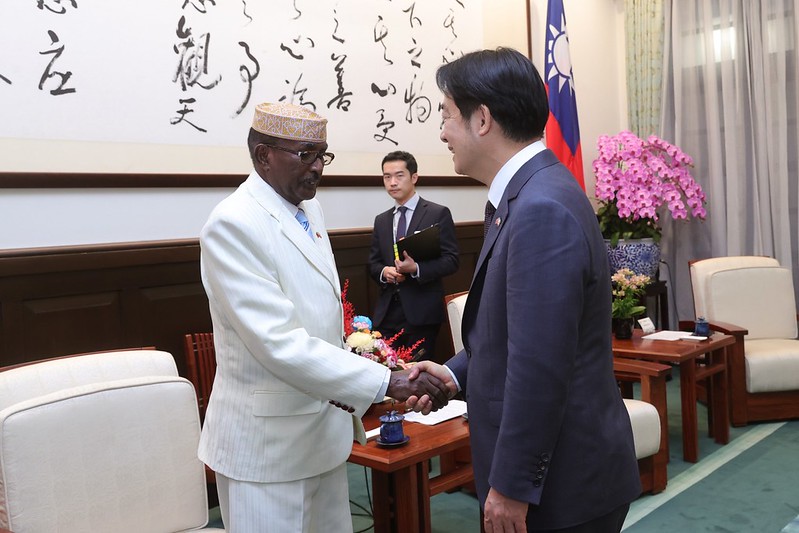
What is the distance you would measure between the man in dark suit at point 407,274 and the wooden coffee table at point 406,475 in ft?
5.19

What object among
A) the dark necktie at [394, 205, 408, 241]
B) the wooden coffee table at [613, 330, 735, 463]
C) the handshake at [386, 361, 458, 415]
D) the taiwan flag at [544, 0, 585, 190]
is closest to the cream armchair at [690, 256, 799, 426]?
the wooden coffee table at [613, 330, 735, 463]

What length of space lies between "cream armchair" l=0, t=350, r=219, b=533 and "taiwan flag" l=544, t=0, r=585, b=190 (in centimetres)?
410

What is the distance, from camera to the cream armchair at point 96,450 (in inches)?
68.2

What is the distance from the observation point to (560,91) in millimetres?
5629

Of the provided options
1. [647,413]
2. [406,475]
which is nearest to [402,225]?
[647,413]

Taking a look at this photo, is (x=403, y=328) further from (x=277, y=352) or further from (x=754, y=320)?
(x=277, y=352)

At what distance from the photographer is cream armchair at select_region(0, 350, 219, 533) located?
1.73 m

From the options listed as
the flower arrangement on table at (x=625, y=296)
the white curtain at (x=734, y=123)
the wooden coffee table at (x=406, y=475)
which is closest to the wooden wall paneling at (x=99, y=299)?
the wooden coffee table at (x=406, y=475)

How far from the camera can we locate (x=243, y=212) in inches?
66.0

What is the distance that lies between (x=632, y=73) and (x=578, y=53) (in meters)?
0.60

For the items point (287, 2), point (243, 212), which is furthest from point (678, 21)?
point (243, 212)

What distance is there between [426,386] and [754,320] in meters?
3.60

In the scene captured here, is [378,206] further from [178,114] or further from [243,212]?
[243,212]

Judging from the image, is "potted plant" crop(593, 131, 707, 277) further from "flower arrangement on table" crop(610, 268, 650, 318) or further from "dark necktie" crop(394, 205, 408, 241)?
"dark necktie" crop(394, 205, 408, 241)
